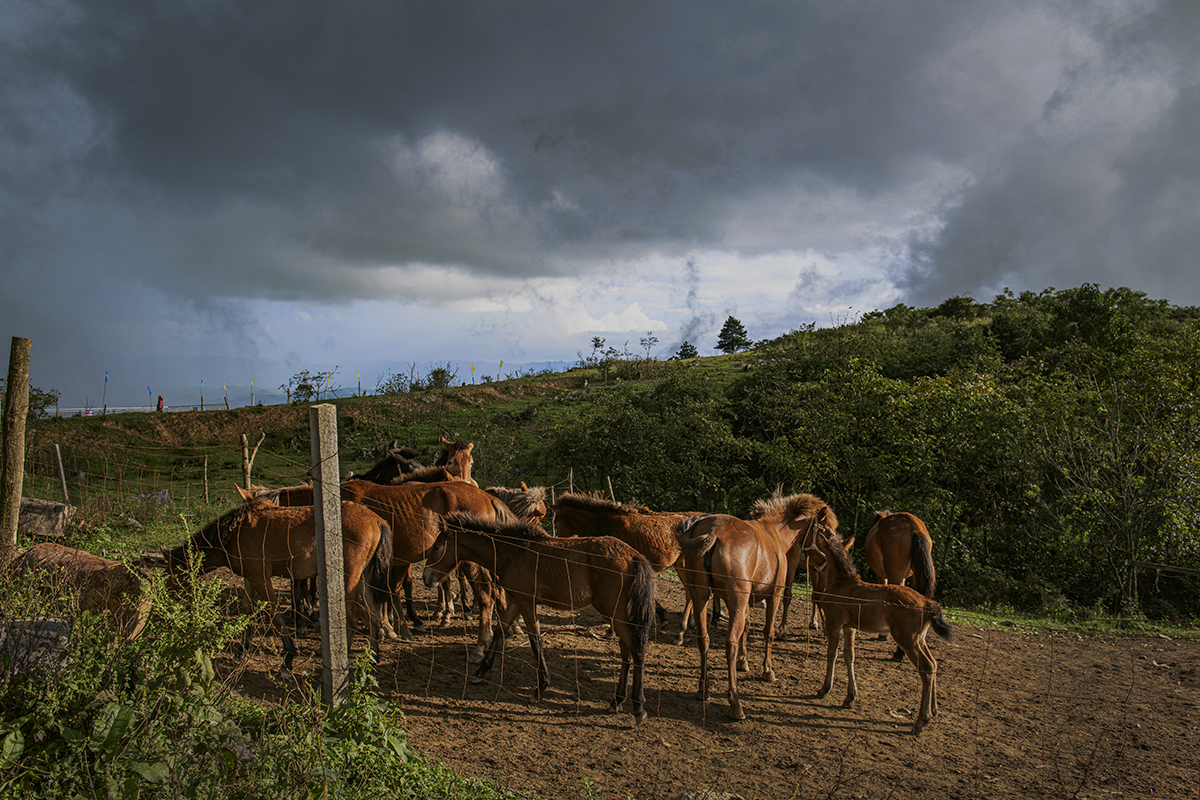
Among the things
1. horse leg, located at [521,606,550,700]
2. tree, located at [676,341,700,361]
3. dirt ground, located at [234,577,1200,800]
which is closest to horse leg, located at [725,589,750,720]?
dirt ground, located at [234,577,1200,800]

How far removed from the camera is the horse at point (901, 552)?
8.00 meters

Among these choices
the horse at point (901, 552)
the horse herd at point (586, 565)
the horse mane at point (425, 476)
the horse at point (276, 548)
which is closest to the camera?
the horse herd at point (586, 565)

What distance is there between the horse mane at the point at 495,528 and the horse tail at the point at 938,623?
12.0ft

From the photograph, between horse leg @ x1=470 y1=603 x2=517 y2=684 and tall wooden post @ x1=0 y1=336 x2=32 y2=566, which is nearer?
tall wooden post @ x1=0 y1=336 x2=32 y2=566

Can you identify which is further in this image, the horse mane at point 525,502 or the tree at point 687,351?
the tree at point 687,351

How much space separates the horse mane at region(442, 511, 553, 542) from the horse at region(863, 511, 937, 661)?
16.3 ft

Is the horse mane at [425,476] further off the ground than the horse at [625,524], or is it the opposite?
the horse mane at [425,476]

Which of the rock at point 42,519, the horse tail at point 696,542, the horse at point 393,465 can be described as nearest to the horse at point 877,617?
the horse tail at point 696,542

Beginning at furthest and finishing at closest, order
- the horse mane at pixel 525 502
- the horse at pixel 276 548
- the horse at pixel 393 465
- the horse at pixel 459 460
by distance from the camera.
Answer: the horse at pixel 459 460
the horse at pixel 393 465
the horse mane at pixel 525 502
the horse at pixel 276 548

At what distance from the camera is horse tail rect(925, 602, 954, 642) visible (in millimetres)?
5633

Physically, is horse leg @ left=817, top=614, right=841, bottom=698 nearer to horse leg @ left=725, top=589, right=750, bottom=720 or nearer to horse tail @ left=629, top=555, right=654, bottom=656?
horse leg @ left=725, top=589, right=750, bottom=720

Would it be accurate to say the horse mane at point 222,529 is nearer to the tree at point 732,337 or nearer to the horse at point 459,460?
the horse at point 459,460

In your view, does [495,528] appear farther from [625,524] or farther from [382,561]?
[625,524]

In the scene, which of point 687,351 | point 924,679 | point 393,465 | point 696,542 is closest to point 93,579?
point 393,465
